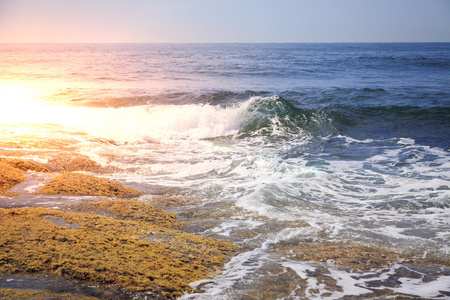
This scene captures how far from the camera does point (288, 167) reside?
7281 millimetres

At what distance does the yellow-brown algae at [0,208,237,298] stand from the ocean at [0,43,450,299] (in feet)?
0.82

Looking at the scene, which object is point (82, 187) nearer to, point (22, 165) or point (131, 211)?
point (131, 211)

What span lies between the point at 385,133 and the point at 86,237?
10634mm

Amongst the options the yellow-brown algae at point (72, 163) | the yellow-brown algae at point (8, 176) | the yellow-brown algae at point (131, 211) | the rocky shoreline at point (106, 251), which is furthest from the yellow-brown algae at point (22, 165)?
the yellow-brown algae at point (131, 211)

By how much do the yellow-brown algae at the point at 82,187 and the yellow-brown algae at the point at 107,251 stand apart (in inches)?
45.1

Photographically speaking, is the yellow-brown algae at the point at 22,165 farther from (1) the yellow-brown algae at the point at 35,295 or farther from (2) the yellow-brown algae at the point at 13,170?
(1) the yellow-brown algae at the point at 35,295

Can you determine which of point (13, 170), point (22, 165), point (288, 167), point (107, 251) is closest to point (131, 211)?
point (107, 251)

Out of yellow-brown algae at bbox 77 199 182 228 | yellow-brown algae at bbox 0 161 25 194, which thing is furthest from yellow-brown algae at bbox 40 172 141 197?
yellow-brown algae at bbox 77 199 182 228

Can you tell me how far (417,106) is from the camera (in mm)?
14305

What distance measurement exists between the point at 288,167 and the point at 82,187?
13.0ft

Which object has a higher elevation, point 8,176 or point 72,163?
point 8,176

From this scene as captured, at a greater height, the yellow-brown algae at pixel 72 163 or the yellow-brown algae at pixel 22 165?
the yellow-brown algae at pixel 22 165

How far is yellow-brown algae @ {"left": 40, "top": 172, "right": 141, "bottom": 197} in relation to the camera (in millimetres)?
4801

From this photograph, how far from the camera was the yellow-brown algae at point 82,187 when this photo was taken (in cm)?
480
